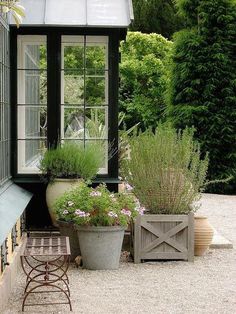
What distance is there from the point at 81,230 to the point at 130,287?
0.89 metres

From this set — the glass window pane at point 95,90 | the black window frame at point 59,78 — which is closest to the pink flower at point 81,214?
the black window frame at point 59,78

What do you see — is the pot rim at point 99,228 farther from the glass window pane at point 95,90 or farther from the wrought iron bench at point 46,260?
the glass window pane at point 95,90

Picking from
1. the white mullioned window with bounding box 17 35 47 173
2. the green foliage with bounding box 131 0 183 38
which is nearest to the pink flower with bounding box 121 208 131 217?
the white mullioned window with bounding box 17 35 47 173

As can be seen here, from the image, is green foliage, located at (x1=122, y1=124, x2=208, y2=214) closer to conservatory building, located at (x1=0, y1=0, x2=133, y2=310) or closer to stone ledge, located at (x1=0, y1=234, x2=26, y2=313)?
conservatory building, located at (x1=0, y1=0, x2=133, y2=310)

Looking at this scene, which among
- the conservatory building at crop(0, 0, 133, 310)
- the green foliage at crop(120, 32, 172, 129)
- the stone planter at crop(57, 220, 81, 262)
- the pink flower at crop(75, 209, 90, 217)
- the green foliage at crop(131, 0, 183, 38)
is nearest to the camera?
the pink flower at crop(75, 209, 90, 217)

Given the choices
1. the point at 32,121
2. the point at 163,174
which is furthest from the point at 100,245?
the point at 32,121

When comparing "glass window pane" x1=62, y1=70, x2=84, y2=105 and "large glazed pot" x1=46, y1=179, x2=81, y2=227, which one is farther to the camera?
"glass window pane" x1=62, y1=70, x2=84, y2=105

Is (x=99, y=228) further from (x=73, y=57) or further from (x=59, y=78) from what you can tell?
(x=73, y=57)

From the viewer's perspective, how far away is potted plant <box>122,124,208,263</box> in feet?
Result: 25.2

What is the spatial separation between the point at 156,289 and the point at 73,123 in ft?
9.37

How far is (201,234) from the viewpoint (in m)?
7.89

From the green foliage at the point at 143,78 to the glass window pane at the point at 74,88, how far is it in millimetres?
11879

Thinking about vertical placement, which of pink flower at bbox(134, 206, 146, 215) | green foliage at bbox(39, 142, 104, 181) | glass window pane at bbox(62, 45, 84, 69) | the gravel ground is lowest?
the gravel ground

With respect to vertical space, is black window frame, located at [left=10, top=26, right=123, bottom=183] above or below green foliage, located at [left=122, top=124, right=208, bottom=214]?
above
